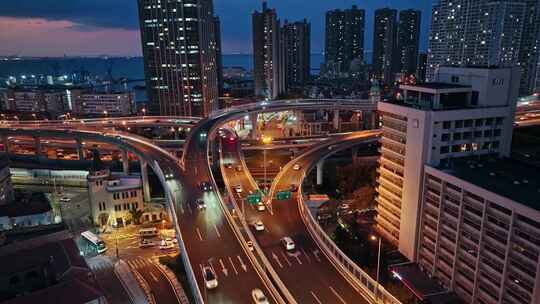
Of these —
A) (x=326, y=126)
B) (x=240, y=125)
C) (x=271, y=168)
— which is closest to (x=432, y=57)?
(x=326, y=126)

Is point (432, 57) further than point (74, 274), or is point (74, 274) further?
point (432, 57)

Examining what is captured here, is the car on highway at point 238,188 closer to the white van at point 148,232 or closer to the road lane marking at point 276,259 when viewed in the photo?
the white van at point 148,232

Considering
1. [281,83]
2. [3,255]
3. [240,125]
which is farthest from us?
[281,83]

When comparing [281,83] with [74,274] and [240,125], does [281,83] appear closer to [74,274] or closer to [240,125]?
[240,125]

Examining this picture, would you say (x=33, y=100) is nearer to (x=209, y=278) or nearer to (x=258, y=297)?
(x=209, y=278)

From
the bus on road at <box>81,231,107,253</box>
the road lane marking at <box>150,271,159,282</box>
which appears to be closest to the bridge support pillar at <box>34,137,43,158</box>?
the bus on road at <box>81,231,107,253</box>

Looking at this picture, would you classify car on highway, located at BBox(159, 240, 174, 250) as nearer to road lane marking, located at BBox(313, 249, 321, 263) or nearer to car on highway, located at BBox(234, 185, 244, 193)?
car on highway, located at BBox(234, 185, 244, 193)
